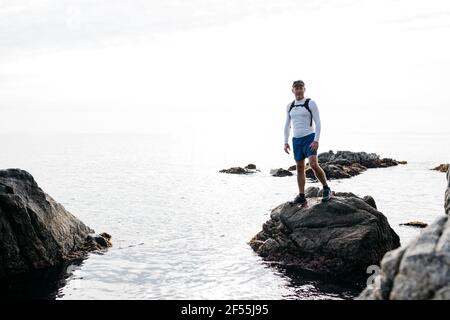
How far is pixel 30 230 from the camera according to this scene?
18.7 m

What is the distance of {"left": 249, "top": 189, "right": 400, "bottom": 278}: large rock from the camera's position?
1806cm

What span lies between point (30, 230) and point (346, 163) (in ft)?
211

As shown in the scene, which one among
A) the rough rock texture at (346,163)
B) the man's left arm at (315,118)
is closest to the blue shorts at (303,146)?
the man's left arm at (315,118)

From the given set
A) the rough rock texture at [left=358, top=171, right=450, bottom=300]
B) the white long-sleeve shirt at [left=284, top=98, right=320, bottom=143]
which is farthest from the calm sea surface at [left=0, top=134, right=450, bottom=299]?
the rough rock texture at [left=358, top=171, right=450, bottom=300]

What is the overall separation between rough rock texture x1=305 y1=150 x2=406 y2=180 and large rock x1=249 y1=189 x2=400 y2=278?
45399mm

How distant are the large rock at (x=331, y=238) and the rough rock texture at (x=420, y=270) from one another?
31.1 feet

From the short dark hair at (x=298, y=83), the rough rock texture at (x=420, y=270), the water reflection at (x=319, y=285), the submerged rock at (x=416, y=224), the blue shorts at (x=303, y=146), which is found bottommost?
the water reflection at (x=319, y=285)

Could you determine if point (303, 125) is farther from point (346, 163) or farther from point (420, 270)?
point (346, 163)

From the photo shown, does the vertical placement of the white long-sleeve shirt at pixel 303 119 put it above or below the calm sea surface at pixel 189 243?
above

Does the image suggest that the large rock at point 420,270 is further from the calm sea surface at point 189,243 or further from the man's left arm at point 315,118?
the man's left arm at point 315,118

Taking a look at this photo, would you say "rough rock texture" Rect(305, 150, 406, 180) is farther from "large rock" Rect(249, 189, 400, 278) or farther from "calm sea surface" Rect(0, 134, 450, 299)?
"large rock" Rect(249, 189, 400, 278)

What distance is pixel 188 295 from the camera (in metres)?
15.5

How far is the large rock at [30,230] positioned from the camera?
18.0 metres
